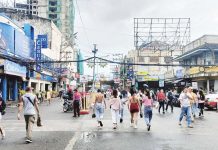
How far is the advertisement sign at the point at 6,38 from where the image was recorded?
37.0m

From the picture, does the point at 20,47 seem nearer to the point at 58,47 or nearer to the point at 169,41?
the point at 169,41

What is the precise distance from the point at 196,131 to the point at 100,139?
4580 millimetres

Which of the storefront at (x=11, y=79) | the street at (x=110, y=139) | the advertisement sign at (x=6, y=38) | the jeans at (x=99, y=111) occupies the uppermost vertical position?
the advertisement sign at (x=6, y=38)

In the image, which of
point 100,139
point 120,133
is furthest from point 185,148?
point 120,133

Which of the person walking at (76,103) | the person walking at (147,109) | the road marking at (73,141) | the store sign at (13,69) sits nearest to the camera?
the road marking at (73,141)

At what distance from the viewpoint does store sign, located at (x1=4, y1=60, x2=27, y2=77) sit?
Result: 36291 millimetres

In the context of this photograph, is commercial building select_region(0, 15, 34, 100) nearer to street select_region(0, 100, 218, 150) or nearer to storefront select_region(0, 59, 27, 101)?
storefront select_region(0, 59, 27, 101)

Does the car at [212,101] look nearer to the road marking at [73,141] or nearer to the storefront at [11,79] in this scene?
the storefront at [11,79]

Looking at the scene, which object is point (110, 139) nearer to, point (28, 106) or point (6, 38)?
point (28, 106)

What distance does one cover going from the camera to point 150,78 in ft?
229

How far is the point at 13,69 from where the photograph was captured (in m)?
39.4

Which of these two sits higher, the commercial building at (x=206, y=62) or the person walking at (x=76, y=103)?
the commercial building at (x=206, y=62)

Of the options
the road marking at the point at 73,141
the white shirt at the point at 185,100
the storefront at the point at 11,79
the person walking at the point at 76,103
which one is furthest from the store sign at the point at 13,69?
the road marking at the point at 73,141

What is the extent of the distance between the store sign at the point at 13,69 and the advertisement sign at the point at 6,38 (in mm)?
1293
